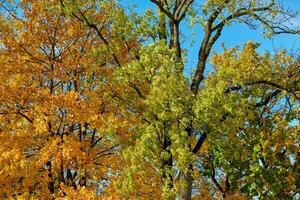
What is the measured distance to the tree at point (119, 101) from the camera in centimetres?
1703

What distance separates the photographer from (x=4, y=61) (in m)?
19.7

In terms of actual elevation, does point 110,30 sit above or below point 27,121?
above

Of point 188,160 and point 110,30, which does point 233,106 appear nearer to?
point 188,160

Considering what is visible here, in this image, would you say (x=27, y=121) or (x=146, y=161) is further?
(x=27, y=121)


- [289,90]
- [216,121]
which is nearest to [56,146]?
[216,121]

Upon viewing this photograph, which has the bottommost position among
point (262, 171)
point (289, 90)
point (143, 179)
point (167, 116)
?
point (143, 179)

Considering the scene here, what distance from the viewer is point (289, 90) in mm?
20391

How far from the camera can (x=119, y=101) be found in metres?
19.0

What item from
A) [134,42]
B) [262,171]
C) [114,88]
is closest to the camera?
[114,88]

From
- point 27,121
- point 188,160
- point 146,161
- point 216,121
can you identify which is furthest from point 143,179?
point 27,121

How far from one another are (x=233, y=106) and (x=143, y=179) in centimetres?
434

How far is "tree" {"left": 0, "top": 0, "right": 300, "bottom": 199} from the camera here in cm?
1703

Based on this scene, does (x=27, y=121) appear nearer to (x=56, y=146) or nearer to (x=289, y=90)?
(x=56, y=146)

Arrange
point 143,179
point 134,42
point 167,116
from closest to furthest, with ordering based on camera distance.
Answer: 1. point 167,116
2. point 143,179
3. point 134,42
